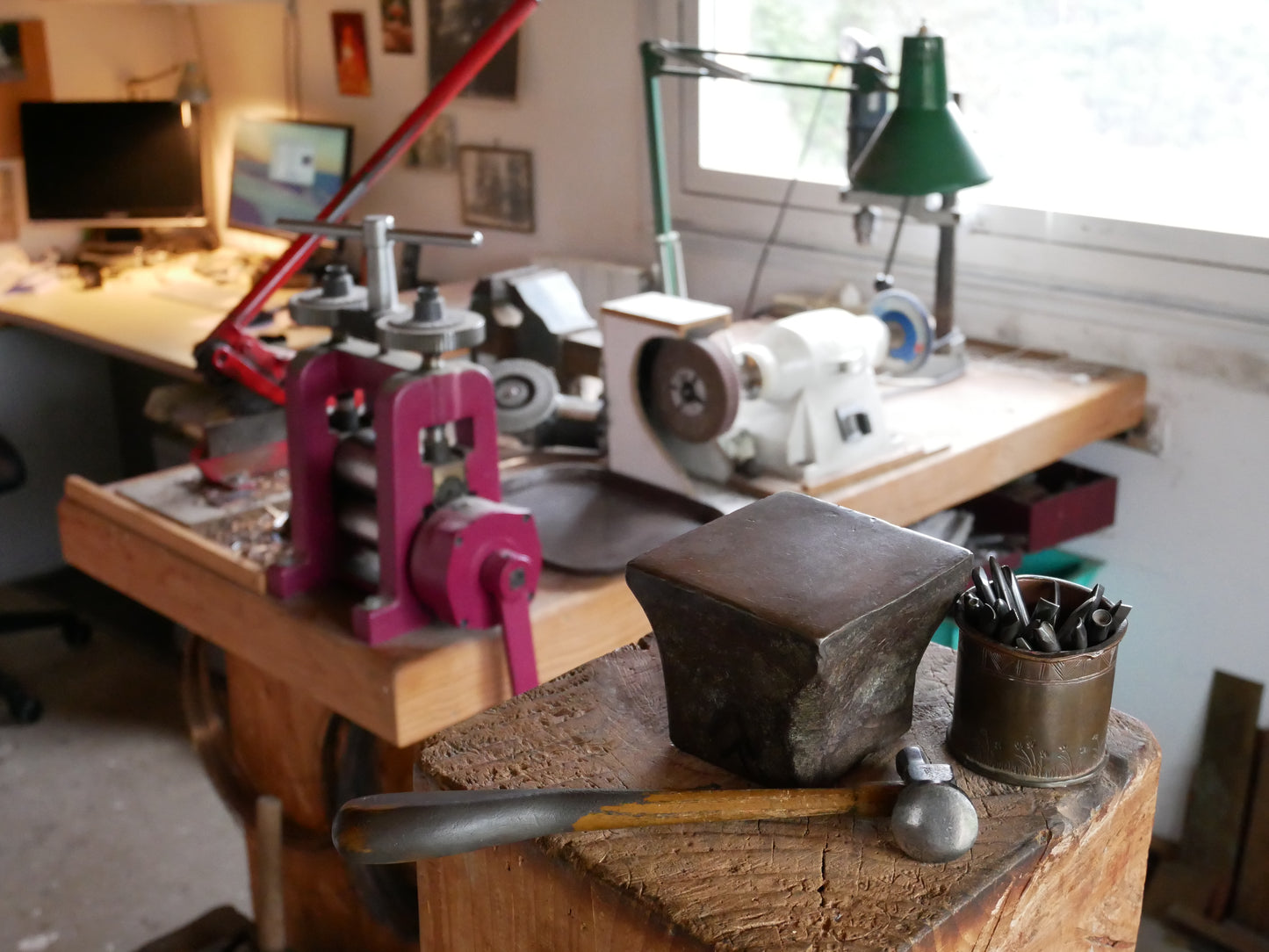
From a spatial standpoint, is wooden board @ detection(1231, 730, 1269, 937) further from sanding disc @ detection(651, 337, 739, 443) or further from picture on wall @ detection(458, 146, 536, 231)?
picture on wall @ detection(458, 146, 536, 231)

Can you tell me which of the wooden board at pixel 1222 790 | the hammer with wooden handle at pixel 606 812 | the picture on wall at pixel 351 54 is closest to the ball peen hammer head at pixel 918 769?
the hammer with wooden handle at pixel 606 812

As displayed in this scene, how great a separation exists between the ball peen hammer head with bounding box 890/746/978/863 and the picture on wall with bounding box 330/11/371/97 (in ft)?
9.75

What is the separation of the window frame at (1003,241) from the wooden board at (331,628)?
98 cm

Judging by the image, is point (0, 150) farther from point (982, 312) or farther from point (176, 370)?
point (982, 312)

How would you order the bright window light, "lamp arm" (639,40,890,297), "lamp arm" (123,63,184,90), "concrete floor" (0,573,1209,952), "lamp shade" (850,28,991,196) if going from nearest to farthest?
"lamp shade" (850,28,991,196) < "lamp arm" (639,40,890,297) < the bright window light < "concrete floor" (0,573,1209,952) < "lamp arm" (123,63,184,90)

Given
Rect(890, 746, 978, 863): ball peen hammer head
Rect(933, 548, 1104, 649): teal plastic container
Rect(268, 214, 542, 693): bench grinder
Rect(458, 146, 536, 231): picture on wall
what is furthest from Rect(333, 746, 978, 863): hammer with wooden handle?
Rect(458, 146, 536, 231): picture on wall

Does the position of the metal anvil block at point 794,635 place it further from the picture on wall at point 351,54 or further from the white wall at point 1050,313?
the picture on wall at point 351,54

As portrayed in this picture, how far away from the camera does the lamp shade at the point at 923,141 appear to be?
1686 millimetres

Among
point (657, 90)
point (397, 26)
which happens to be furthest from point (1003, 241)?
point (397, 26)

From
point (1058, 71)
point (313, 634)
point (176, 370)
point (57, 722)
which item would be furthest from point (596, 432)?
point (57, 722)

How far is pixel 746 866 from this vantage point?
2.15 feet

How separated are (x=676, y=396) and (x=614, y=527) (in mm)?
185

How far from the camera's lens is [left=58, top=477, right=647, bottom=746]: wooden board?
4.40ft

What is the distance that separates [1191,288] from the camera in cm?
201
